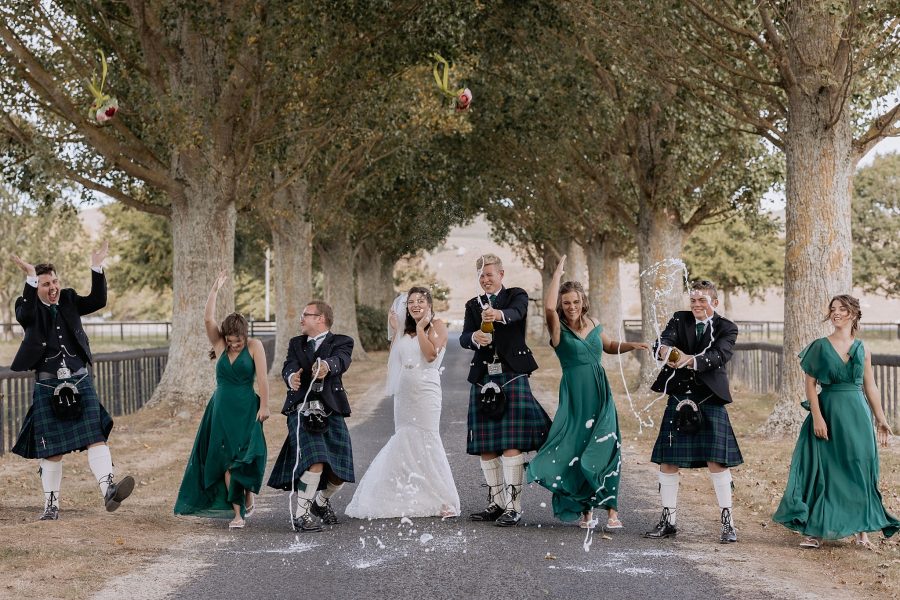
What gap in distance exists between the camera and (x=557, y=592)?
6.70 metres

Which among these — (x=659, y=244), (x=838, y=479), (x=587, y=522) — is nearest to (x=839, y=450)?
(x=838, y=479)

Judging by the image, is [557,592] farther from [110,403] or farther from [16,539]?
[110,403]

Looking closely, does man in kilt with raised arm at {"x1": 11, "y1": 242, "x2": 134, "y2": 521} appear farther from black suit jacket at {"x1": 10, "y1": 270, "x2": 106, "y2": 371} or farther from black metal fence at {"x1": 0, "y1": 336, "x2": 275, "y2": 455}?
black metal fence at {"x1": 0, "y1": 336, "x2": 275, "y2": 455}

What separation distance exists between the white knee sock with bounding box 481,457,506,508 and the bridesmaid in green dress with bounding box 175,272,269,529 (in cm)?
189

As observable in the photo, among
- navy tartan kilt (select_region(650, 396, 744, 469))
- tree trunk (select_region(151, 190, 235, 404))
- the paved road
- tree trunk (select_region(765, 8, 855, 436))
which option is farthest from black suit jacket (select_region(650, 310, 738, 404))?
tree trunk (select_region(151, 190, 235, 404))

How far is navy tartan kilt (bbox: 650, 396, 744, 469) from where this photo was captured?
8508 millimetres

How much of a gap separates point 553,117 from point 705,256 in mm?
57101

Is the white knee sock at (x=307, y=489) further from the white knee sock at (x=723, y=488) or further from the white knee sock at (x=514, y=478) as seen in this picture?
the white knee sock at (x=723, y=488)

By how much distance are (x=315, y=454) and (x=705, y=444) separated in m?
3.13

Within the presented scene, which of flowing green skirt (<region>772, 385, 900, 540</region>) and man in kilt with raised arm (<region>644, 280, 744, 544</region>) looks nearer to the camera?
flowing green skirt (<region>772, 385, 900, 540</region>)

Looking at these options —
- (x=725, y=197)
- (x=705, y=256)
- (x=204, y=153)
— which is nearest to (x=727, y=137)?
(x=725, y=197)

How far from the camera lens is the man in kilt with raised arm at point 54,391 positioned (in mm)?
9352

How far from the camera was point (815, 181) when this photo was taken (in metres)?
15.2

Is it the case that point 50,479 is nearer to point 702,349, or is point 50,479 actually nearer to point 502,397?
point 502,397
